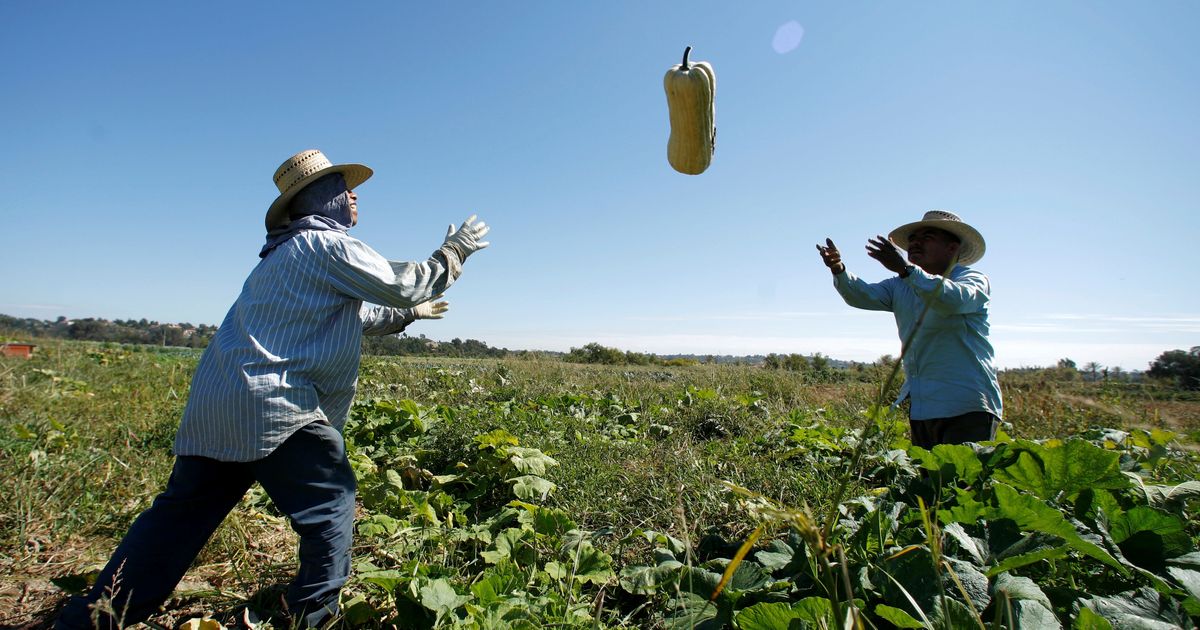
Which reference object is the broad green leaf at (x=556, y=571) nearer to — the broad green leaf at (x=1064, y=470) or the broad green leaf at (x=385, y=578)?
the broad green leaf at (x=385, y=578)

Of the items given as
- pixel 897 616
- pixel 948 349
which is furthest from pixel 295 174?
pixel 948 349

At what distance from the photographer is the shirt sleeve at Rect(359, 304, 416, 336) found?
2838 mm

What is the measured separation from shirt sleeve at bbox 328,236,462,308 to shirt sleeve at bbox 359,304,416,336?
1.57ft

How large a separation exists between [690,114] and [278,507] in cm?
197

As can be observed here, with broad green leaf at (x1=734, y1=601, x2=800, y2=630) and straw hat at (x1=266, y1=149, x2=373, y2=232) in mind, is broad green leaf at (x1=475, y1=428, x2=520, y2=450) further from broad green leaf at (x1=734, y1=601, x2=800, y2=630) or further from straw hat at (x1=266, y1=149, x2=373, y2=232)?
broad green leaf at (x1=734, y1=601, x2=800, y2=630)

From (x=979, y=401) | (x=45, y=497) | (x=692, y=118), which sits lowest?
(x=45, y=497)

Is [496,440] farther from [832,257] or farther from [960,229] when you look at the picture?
[960,229]

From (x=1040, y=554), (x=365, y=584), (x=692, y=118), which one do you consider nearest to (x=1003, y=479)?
(x=1040, y=554)

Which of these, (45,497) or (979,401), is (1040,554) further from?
(45,497)

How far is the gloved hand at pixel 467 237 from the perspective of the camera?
2.74 m

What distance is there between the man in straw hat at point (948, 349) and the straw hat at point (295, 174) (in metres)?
2.76

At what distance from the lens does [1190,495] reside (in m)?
1.97

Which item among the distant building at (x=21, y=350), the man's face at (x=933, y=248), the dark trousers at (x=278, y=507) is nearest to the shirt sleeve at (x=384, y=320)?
the dark trousers at (x=278, y=507)

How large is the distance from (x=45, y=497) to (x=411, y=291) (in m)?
2.30
